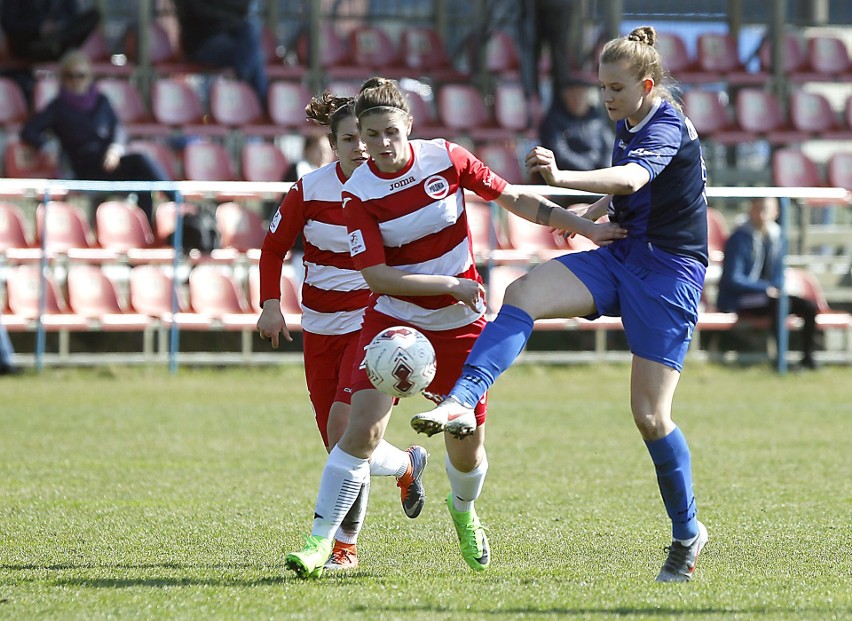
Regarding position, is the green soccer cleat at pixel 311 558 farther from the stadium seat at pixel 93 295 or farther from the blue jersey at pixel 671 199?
the stadium seat at pixel 93 295

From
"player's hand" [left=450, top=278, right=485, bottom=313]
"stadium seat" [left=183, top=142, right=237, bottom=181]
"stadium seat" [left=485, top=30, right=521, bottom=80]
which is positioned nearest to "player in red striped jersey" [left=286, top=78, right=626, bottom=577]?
"player's hand" [left=450, top=278, right=485, bottom=313]

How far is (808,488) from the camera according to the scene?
6.92 m

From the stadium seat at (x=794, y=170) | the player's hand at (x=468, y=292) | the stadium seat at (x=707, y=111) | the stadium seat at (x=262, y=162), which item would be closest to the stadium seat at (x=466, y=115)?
the stadium seat at (x=262, y=162)

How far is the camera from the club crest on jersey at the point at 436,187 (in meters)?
4.69

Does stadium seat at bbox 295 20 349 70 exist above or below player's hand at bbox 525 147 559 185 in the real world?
above

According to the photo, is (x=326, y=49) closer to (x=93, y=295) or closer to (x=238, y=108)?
(x=238, y=108)

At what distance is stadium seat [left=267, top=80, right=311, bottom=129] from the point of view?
1496 cm

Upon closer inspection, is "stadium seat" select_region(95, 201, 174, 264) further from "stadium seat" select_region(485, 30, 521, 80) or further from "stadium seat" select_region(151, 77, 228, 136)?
"stadium seat" select_region(485, 30, 521, 80)

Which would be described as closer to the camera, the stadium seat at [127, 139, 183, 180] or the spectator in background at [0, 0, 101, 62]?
the stadium seat at [127, 139, 183, 180]

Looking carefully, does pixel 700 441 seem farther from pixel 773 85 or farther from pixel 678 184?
pixel 773 85

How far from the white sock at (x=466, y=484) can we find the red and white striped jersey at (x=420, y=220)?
59 centimetres

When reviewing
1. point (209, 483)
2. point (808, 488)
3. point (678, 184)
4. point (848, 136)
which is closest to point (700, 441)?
point (808, 488)

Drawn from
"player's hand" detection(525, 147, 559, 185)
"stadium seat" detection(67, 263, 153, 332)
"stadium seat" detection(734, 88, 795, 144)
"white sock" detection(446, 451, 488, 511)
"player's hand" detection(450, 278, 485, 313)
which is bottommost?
"white sock" detection(446, 451, 488, 511)

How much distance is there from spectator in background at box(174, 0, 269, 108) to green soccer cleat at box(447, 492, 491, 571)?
10.5m
